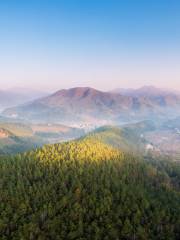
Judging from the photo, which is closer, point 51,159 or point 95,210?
point 95,210

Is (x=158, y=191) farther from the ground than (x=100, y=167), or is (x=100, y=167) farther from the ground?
(x=100, y=167)

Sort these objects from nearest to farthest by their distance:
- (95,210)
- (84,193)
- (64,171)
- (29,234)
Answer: (29,234)
(95,210)
(84,193)
(64,171)

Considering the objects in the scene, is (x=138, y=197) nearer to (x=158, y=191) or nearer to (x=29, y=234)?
(x=158, y=191)

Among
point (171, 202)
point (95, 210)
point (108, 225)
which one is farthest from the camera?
point (171, 202)

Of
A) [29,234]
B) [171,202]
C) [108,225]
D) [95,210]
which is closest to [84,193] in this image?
[95,210]

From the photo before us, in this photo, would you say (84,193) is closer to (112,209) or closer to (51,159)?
(112,209)

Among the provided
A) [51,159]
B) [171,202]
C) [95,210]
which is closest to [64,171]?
[51,159]
